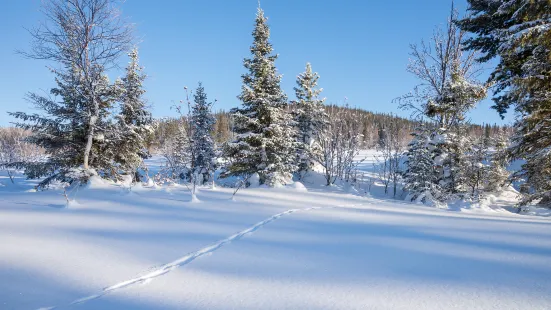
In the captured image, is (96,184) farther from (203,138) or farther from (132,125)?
(203,138)

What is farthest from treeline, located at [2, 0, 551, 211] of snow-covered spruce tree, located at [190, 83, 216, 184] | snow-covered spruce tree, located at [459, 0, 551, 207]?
snow-covered spruce tree, located at [190, 83, 216, 184]

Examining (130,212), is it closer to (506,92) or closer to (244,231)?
(244,231)

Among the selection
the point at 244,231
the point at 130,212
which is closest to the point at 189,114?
the point at 130,212

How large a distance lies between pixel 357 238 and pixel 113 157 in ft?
44.9

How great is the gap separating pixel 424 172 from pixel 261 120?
9915 millimetres

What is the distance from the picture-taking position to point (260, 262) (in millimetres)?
3164

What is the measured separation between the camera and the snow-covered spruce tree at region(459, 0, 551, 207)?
22.9 ft

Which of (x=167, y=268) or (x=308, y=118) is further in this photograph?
(x=308, y=118)

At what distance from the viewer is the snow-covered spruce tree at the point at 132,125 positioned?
44.1ft

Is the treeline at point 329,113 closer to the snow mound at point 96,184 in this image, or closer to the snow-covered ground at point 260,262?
the snow mound at point 96,184

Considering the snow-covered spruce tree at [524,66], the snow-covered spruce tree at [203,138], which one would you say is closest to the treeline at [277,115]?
the snow-covered spruce tree at [524,66]

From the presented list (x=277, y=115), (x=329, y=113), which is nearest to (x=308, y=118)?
(x=329, y=113)

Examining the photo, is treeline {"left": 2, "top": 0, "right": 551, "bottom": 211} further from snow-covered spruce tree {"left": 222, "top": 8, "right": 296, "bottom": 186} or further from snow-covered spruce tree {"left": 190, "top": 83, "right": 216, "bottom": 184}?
snow-covered spruce tree {"left": 190, "top": 83, "right": 216, "bottom": 184}

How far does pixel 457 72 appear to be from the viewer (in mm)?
11914
